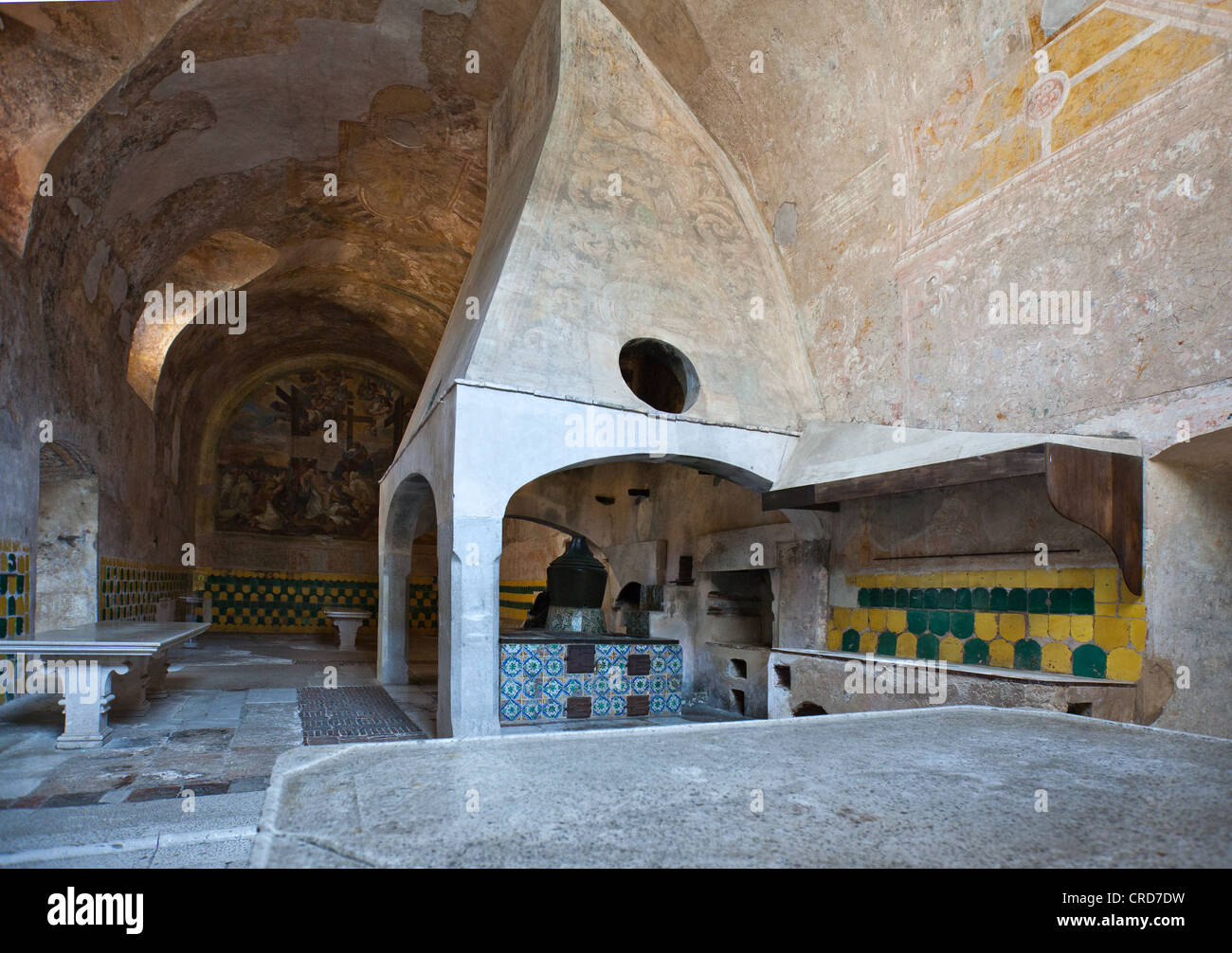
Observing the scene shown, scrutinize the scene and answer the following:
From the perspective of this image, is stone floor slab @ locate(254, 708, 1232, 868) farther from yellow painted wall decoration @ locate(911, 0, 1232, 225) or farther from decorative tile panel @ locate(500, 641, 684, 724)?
decorative tile panel @ locate(500, 641, 684, 724)

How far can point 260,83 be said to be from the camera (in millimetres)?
8430

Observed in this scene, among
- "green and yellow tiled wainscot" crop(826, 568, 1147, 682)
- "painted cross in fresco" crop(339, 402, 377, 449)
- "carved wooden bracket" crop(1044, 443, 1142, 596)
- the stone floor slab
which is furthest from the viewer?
"painted cross in fresco" crop(339, 402, 377, 449)

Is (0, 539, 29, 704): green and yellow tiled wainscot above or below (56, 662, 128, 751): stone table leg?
above

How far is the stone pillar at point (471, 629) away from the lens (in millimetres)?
5781

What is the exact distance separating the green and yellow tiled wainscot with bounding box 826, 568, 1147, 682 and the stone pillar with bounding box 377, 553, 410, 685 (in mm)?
5361

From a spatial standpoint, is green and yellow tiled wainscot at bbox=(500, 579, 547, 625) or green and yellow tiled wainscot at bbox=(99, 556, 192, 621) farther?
green and yellow tiled wainscot at bbox=(500, 579, 547, 625)

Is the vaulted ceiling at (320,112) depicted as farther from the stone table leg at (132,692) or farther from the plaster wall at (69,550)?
the stone table leg at (132,692)

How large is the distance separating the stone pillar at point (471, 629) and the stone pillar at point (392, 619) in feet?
13.0

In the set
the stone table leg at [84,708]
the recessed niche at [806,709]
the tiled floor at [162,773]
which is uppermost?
the stone table leg at [84,708]

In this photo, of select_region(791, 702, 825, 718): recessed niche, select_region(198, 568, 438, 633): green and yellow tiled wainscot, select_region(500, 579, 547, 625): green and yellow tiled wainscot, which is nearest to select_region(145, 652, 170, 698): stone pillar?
select_region(791, 702, 825, 718): recessed niche

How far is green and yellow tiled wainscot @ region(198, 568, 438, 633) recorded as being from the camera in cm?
1706

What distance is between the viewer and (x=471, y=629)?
5.85 meters

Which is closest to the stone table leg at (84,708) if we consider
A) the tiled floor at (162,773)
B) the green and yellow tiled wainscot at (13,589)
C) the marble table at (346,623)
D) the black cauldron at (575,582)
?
the tiled floor at (162,773)
